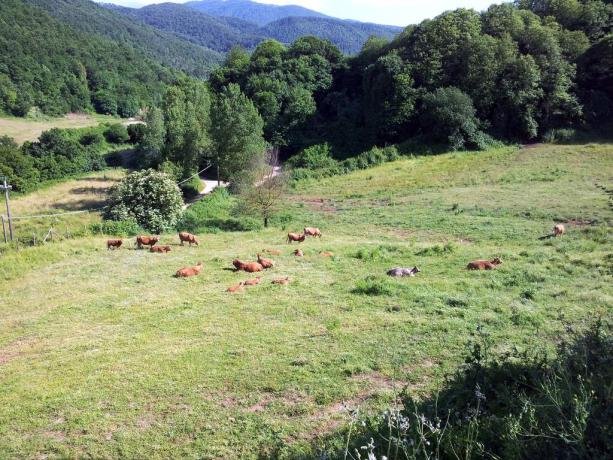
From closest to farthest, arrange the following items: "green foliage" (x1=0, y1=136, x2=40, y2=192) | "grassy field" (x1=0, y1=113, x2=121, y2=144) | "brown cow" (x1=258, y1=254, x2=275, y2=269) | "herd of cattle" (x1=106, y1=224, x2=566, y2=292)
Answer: "herd of cattle" (x1=106, y1=224, x2=566, y2=292) → "brown cow" (x1=258, y1=254, x2=275, y2=269) → "green foliage" (x1=0, y1=136, x2=40, y2=192) → "grassy field" (x1=0, y1=113, x2=121, y2=144)

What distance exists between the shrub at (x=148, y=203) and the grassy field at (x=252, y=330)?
14.3 feet

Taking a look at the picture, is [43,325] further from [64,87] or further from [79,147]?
[64,87]

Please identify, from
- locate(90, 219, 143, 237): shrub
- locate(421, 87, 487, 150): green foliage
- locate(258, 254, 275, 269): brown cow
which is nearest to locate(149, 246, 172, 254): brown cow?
locate(90, 219, 143, 237): shrub

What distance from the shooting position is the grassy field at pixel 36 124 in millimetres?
78438

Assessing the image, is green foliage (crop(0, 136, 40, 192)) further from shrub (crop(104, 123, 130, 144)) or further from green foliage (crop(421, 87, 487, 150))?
green foliage (crop(421, 87, 487, 150))

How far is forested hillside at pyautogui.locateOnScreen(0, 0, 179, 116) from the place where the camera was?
99.7 meters

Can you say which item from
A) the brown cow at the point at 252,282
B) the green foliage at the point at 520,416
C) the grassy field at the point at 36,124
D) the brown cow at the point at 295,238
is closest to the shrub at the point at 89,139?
the grassy field at the point at 36,124

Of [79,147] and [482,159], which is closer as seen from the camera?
[482,159]

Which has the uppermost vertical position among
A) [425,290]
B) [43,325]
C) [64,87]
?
[64,87]

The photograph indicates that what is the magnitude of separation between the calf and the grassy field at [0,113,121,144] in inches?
2975

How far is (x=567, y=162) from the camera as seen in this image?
4000 centimetres

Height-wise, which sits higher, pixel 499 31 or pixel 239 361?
pixel 499 31

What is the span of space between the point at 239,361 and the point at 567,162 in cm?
Answer: 3928

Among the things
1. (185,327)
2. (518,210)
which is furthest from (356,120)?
(185,327)
